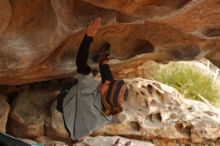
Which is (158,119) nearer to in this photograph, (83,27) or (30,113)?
(30,113)

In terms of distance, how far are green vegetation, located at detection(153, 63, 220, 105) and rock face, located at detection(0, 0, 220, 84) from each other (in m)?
A: 3.78

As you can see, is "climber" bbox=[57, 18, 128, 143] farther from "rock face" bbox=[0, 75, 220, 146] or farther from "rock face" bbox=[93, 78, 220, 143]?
"rock face" bbox=[93, 78, 220, 143]

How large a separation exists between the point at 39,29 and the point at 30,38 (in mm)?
126

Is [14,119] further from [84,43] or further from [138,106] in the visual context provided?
[84,43]

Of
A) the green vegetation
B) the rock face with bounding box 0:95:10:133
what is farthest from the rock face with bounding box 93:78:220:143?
the green vegetation

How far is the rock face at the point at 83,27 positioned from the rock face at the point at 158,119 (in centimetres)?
73

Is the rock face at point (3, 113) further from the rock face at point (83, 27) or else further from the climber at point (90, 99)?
the climber at point (90, 99)

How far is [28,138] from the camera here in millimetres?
5137

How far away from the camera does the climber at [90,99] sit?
12.4ft

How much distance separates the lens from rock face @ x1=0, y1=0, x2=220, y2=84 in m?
3.67

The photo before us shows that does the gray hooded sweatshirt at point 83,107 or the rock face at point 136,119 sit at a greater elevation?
the gray hooded sweatshirt at point 83,107

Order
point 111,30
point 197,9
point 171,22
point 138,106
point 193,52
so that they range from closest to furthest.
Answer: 1. point 197,9
2. point 171,22
3. point 111,30
4. point 193,52
5. point 138,106

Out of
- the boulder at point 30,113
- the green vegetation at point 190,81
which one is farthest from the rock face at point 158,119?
the green vegetation at point 190,81

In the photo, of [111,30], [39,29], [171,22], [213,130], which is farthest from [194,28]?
[213,130]
